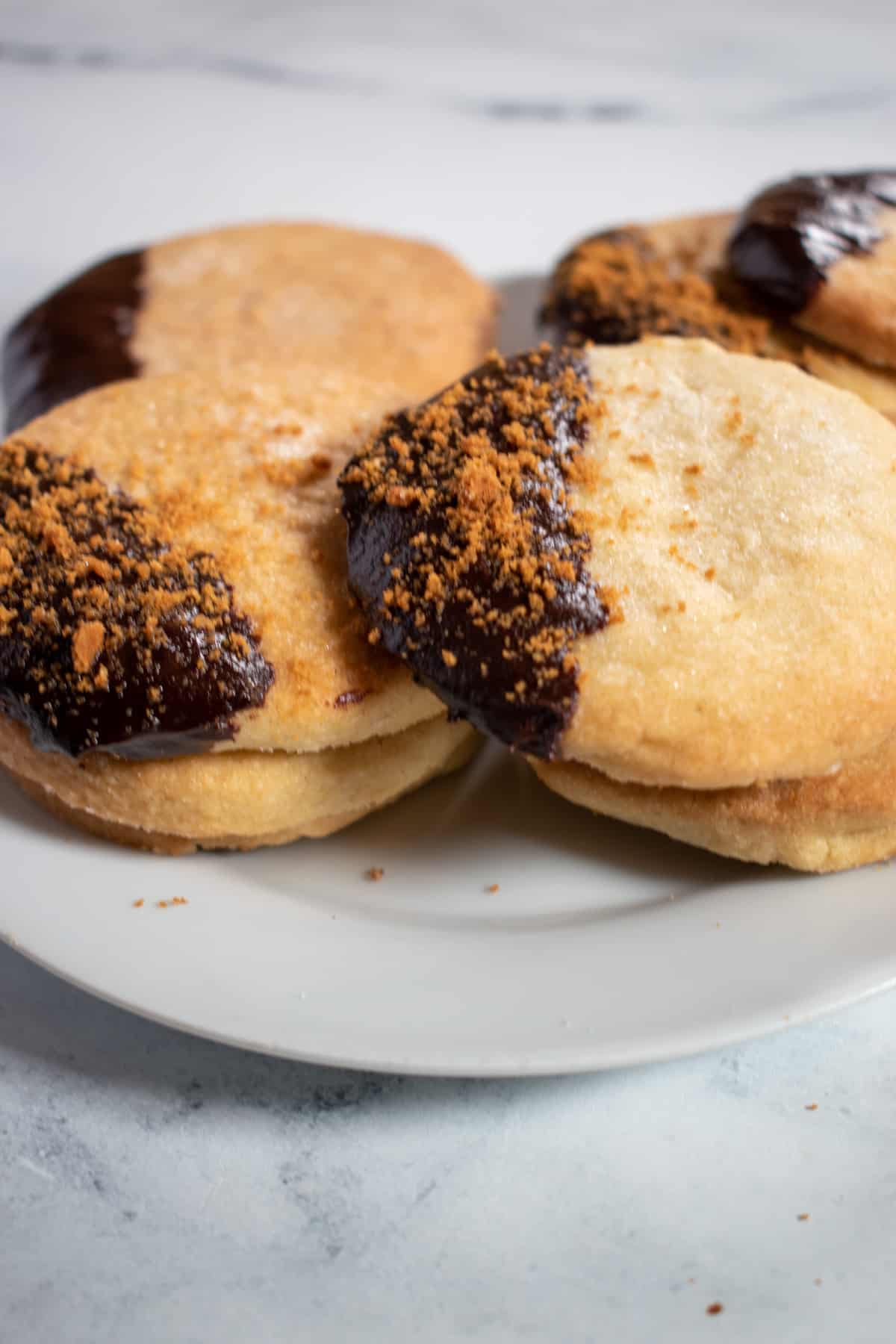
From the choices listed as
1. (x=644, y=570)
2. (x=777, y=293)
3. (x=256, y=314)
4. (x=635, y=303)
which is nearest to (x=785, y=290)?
(x=777, y=293)

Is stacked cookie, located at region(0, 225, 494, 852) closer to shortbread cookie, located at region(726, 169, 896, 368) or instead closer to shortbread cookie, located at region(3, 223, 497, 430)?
shortbread cookie, located at region(3, 223, 497, 430)

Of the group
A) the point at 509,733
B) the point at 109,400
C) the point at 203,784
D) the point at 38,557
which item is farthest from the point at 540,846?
the point at 109,400

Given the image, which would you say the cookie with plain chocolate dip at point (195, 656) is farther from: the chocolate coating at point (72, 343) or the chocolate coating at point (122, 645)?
the chocolate coating at point (72, 343)

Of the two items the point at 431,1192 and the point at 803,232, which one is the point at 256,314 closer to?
the point at 803,232

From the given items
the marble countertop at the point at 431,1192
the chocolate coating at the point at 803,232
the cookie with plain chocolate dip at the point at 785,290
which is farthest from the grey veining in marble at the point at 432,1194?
the chocolate coating at the point at 803,232

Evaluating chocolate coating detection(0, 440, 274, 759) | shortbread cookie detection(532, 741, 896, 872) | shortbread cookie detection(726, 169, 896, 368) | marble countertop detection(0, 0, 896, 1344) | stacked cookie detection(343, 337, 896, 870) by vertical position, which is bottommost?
marble countertop detection(0, 0, 896, 1344)

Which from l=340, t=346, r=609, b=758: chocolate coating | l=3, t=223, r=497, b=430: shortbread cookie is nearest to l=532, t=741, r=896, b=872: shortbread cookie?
l=340, t=346, r=609, b=758: chocolate coating

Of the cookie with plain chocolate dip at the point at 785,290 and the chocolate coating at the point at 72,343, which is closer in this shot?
the cookie with plain chocolate dip at the point at 785,290
